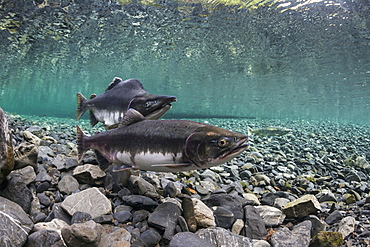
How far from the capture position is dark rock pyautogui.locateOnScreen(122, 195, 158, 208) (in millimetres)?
2699

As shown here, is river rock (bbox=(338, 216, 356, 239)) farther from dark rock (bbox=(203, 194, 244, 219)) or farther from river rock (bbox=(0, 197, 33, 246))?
river rock (bbox=(0, 197, 33, 246))

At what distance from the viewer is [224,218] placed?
2.85 metres

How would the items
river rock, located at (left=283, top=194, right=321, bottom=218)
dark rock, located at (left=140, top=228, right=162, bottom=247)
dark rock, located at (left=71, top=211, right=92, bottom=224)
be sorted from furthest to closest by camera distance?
river rock, located at (left=283, top=194, right=321, bottom=218), dark rock, located at (left=71, top=211, right=92, bottom=224), dark rock, located at (left=140, top=228, right=162, bottom=247)

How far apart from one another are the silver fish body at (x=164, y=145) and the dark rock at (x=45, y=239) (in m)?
0.78

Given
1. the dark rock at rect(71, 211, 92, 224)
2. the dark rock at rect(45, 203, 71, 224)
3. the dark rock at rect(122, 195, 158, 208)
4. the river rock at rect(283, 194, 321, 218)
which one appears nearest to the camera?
the dark rock at rect(71, 211, 92, 224)

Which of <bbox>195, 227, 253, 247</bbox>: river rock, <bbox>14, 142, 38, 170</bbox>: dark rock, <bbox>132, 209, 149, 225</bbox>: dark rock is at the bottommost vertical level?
<bbox>195, 227, 253, 247</bbox>: river rock

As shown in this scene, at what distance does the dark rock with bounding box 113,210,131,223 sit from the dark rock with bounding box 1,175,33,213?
974 millimetres

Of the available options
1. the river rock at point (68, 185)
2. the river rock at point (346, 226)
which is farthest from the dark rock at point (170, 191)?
the river rock at point (346, 226)

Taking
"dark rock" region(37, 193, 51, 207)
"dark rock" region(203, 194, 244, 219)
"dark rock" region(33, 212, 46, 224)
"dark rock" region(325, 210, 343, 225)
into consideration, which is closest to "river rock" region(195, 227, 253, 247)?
"dark rock" region(203, 194, 244, 219)

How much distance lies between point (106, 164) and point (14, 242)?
107cm

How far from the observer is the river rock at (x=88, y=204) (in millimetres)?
2617

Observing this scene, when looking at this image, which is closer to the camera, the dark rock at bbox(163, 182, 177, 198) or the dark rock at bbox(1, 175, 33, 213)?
the dark rock at bbox(1, 175, 33, 213)

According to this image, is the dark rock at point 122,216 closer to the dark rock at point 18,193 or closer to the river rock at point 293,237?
the dark rock at point 18,193

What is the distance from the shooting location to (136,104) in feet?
9.67
